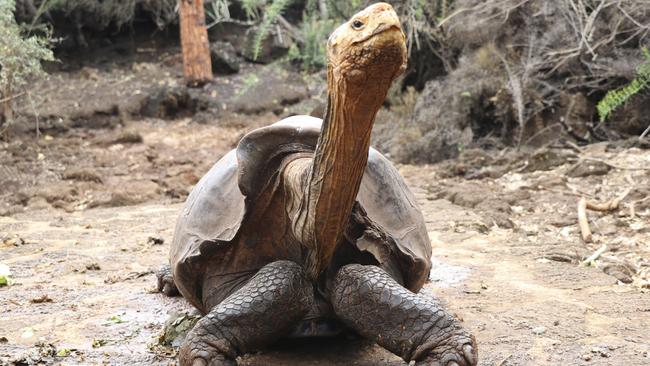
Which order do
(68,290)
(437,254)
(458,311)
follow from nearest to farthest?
(458,311)
(68,290)
(437,254)

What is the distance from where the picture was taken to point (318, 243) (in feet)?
6.56

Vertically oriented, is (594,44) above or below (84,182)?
above

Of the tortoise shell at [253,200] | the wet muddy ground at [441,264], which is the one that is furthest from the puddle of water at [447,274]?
the tortoise shell at [253,200]

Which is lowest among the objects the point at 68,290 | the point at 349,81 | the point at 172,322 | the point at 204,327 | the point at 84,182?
the point at 84,182

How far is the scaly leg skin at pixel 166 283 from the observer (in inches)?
122

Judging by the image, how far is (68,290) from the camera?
10.6ft

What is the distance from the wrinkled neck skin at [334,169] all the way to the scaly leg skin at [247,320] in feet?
0.37

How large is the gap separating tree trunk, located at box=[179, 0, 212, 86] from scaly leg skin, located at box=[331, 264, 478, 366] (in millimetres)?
7831

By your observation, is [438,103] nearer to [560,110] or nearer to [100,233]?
[560,110]

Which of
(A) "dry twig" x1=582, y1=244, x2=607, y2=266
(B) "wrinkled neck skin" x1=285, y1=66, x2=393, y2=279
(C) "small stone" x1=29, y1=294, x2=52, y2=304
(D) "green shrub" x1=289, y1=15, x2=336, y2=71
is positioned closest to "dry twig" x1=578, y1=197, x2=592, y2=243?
(A) "dry twig" x1=582, y1=244, x2=607, y2=266

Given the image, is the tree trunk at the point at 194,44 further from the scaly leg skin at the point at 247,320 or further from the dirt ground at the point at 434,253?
the scaly leg skin at the point at 247,320

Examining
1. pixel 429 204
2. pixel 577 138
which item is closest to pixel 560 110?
pixel 577 138

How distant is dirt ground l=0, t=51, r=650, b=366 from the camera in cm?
237

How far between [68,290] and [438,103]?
525 centimetres
